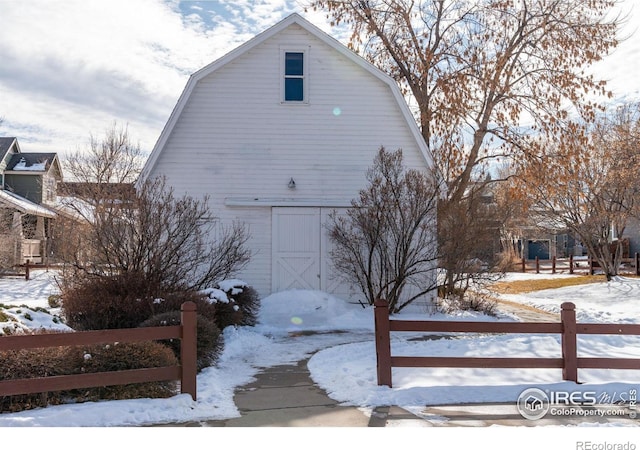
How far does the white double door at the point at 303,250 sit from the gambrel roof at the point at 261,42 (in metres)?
3.06

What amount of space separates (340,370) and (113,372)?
3226mm

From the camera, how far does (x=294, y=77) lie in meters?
16.0

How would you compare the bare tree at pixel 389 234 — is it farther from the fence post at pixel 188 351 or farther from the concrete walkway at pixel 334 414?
the fence post at pixel 188 351

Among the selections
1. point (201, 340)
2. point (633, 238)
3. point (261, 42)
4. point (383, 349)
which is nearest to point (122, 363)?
point (201, 340)

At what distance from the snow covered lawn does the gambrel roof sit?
464 cm

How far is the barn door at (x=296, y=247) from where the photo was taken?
15.9 metres

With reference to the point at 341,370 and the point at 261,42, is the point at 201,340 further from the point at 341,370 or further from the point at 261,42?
the point at 261,42

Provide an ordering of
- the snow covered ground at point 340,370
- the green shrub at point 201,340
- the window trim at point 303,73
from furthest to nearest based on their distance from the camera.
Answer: the window trim at point 303,73 → the green shrub at point 201,340 → the snow covered ground at point 340,370

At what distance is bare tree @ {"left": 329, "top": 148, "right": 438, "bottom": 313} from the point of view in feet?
47.1

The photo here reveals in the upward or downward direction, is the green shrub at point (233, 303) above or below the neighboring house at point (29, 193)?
below

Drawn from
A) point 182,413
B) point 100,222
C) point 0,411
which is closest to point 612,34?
point 100,222

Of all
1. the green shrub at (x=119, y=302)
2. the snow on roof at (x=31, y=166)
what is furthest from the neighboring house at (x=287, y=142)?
the snow on roof at (x=31, y=166)

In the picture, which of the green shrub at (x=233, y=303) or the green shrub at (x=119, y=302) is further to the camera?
the green shrub at (x=233, y=303)
